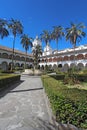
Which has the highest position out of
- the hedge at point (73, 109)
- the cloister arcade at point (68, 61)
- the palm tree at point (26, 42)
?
the palm tree at point (26, 42)

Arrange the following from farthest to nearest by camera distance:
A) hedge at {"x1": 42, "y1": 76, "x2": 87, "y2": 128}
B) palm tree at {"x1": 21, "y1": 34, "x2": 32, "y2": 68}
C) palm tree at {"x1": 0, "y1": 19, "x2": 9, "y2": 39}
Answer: palm tree at {"x1": 21, "y1": 34, "x2": 32, "y2": 68}, palm tree at {"x1": 0, "y1": 19, "x2": 9, "y2": 39}, hedge at {"x1": 42, "y1": 76, "x2": 87, "y2": 128}

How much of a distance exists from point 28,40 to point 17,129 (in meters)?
51.4

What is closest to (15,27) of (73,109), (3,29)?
(3,29)

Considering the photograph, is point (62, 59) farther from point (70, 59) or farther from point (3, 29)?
point (3, 29)

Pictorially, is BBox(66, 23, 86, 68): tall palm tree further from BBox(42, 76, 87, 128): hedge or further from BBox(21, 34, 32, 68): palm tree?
BBox(42, 76, 87, 128): hedge

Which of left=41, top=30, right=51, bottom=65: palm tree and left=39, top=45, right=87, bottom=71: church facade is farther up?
left=41, top=30, right=51, bottom=65: palm tree

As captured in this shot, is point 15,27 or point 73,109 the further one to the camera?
point 15,27

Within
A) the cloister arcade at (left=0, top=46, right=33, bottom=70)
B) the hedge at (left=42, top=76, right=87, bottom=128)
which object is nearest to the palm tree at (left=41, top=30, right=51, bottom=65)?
the cloister arcade at (left=0, top=46, right=33, bottom=70)

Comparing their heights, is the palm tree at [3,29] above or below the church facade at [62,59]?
above

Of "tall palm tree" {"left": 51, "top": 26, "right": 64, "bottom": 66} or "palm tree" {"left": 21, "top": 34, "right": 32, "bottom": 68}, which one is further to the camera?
"palm tree" {"left": 21, "top": 34, "right": 32, "bottom": 68}

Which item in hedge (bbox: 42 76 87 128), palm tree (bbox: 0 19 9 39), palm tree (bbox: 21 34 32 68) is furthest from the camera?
palm tree (bbox: 21 34 32 68)

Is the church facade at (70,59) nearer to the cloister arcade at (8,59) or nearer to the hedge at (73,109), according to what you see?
the cloister arcade at (8,59)

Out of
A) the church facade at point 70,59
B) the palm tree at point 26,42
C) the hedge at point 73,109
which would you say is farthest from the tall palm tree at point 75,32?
the hedge at point 73,109

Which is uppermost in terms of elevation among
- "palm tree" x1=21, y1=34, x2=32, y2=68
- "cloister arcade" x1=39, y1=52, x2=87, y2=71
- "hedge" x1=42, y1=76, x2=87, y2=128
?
"palm tree" x1=21, y1=34, x2=32, y2=68
